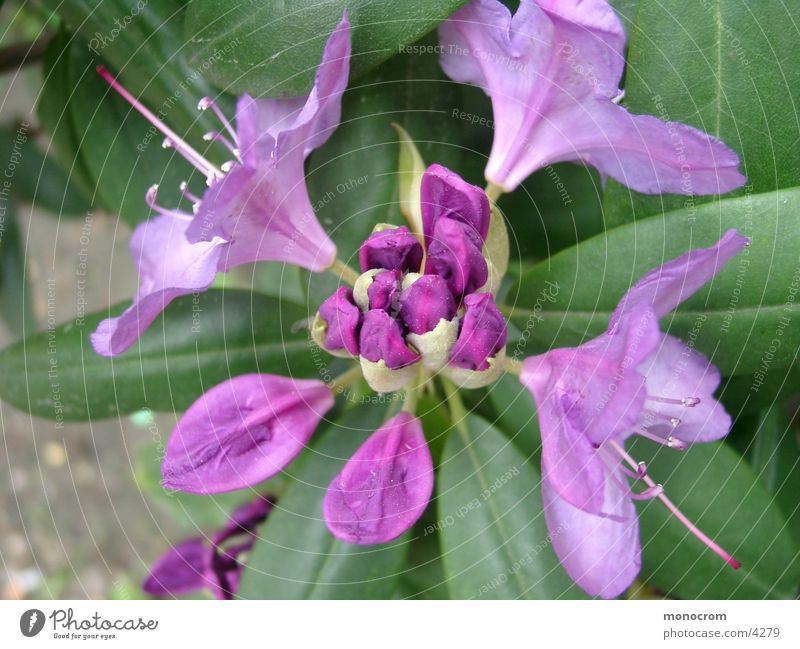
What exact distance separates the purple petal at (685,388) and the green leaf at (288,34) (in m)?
0.29

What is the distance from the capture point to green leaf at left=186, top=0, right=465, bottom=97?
22.7 inches

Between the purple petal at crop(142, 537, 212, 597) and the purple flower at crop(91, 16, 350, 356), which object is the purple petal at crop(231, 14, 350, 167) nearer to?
the purple flower at crop(91, 16, 350, 356)

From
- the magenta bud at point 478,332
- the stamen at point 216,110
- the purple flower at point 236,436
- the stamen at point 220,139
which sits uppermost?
the stamen at point 216,110

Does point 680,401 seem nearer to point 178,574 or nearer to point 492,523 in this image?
point 492,523

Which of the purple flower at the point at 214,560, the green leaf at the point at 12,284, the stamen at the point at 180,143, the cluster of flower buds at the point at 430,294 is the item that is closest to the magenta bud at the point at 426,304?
the cluster of flower buds at the point at 430,294

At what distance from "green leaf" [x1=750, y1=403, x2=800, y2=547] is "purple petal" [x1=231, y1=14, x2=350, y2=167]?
47 centimetres

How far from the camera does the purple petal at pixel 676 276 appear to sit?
0.49 metres

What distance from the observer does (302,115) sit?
52cm

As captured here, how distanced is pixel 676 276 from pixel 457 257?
13 centimetres

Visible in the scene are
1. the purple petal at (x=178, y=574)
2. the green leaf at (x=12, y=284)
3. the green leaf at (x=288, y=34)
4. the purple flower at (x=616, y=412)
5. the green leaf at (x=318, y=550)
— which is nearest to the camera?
the purple flower at (x=616, y=412)

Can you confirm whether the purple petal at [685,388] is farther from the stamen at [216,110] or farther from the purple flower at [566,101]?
the stamen at [216,110]

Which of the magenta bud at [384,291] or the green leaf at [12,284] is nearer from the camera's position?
the magenta bud at [384,291]

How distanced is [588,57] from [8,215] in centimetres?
79
